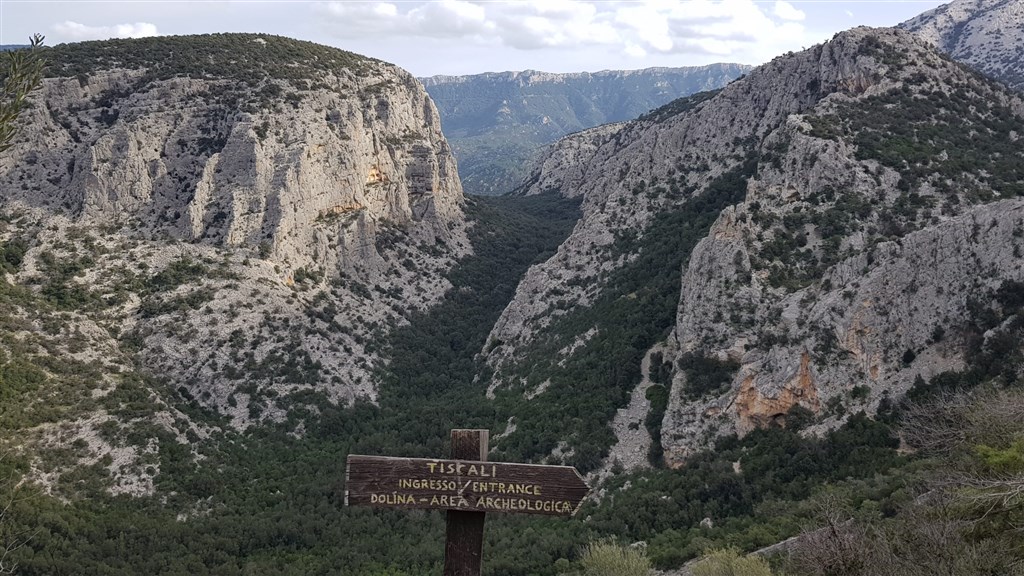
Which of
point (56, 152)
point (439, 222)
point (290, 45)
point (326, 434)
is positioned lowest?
point (326, 434)

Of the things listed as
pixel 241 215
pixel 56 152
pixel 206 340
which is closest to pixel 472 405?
pixel 206 340

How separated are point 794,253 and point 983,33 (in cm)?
11988

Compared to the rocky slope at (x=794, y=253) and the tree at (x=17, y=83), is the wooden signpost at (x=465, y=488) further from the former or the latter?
the rocky slope at (x=794, y=253)

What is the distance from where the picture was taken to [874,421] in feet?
109

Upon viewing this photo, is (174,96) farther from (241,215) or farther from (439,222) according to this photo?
(439,222)

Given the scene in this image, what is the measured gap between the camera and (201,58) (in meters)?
74.2

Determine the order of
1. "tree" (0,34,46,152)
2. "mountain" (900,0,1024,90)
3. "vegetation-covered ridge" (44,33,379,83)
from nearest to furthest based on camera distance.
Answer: "tree" (0,34,46,152) → "vegetation-covered ridge" (44,33,379,83) → "mountain" (900,0,1024,90)

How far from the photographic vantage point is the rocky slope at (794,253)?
35.5m

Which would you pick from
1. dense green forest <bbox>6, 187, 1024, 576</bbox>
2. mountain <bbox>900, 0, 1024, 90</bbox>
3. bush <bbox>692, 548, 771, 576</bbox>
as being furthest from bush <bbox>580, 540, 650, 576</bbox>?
mountain <bbox>900, 0, 1024, 90</bbox>

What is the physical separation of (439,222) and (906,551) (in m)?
79.0

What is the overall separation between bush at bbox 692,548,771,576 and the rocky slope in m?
14.5

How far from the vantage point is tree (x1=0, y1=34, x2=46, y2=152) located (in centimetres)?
951

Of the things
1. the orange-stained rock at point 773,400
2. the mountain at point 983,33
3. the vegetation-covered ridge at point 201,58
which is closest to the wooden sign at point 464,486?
the orange-stained rock at point 773,400

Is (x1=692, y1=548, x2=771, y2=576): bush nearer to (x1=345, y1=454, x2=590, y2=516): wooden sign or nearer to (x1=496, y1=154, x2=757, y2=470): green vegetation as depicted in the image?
(x1=345, y1=454, x2=590, y2=516): wooden sign
